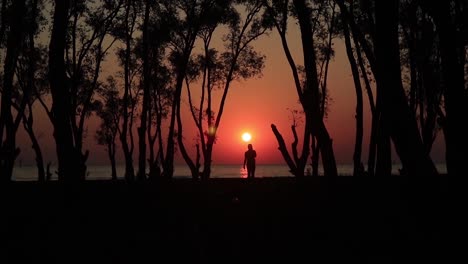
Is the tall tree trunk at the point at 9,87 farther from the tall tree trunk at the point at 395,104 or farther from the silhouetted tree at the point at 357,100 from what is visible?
the tall tree trunk at the point at 395,104

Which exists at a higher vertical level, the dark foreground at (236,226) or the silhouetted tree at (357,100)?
the silhouetted tree at (357,100)

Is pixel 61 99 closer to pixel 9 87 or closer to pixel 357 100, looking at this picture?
pixel 9 87

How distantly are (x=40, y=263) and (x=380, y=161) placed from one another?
37.9ft

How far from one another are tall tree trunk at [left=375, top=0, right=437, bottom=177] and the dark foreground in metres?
0.42

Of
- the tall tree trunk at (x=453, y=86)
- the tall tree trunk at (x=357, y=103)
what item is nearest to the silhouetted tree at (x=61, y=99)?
the tall tree trunk at (x=453, y=86)

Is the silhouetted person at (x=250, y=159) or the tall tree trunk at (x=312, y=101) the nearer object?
the tall tree trunk at (x=312, y=101)

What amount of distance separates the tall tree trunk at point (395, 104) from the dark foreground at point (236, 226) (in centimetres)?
42

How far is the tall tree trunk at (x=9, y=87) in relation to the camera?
Answer: 18.7 meters

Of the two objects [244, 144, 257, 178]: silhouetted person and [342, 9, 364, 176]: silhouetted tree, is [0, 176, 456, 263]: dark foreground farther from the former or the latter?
[244, 144, 257, 178]: silhouetted person

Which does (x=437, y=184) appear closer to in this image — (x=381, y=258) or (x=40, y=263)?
(x=381, y=258)

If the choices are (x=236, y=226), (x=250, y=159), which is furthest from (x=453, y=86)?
(x=250, y=159)

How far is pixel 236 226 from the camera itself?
10.3 meters

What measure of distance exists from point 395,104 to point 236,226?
12.2ft

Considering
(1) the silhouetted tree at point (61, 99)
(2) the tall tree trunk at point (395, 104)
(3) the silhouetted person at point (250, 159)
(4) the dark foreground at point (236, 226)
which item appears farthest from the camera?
(3) the silhouetted person at point (250, 159)
